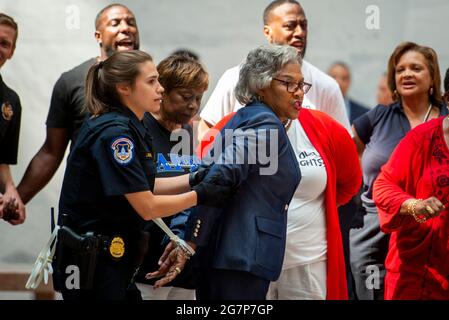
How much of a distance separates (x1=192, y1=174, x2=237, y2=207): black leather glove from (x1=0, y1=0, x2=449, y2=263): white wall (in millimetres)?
2719

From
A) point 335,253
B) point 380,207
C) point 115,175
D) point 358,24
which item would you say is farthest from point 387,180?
point 358,24

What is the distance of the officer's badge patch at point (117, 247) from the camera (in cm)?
320

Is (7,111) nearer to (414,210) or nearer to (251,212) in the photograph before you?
(251,212)

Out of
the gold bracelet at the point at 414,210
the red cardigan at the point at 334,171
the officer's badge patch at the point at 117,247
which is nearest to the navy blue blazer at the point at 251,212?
the officer's badge patch at the point at 117,247

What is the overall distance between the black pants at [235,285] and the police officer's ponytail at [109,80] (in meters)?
0.71

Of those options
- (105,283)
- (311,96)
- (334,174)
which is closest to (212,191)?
(105,283)

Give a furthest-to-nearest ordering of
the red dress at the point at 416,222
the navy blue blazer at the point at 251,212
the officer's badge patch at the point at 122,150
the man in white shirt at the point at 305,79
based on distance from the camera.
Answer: the man in white shirt at the point at 305,79 → the red dress at the point at 416,222 → the navy blue blazer at the point at 251,212 → the officer's badge patch at the point at 122,150

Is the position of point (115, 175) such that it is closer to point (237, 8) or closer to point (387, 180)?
point (387, 180)

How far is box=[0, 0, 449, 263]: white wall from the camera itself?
19.2ft

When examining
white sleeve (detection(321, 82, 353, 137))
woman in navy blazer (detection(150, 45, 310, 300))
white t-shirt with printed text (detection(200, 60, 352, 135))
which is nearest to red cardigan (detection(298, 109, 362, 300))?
woman in navy blazer (detection(150, 45, 310, 300))

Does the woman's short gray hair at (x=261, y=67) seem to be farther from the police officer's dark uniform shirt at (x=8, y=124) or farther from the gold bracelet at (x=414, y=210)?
the police officer's dark uniform shirt at (x=8, y=124)
